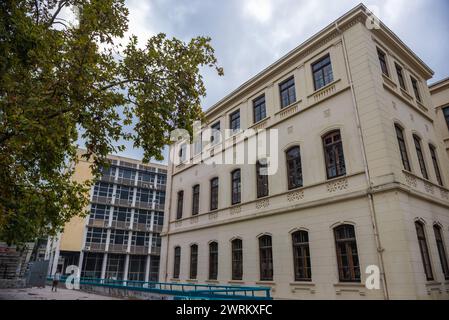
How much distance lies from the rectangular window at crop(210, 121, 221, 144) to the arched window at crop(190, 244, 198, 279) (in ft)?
24.1

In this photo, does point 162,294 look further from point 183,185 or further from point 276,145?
point 183,185

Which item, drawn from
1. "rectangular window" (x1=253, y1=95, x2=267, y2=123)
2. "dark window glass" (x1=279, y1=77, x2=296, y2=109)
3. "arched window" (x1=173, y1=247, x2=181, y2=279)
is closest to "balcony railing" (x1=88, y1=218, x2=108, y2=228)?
"arched window" (x1=173, y1=247, x2=181, y2=279)

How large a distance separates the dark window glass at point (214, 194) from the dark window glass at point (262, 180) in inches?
164

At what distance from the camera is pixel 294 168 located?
15.5 meters

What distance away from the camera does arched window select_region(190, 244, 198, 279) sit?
20.4 meters

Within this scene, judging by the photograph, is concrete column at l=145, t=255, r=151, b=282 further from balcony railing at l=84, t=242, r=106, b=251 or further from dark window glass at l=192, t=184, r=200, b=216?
dark window glass at l=192, t=184, r=200, b=216

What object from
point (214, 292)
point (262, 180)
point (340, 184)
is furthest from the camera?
point (262, 180)

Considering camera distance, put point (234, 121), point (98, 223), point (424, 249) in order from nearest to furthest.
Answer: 1. point (424, 249)
2. point (234, 121)
3. point (98, 223)

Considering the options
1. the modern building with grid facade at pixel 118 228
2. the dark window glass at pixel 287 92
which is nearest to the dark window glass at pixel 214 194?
the dark window glass at pixel 287 92

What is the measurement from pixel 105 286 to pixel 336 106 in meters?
18.4

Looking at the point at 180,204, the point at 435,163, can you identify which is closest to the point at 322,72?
the point at 435,163

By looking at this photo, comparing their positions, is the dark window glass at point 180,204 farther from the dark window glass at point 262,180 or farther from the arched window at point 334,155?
the arched window at point 334,155

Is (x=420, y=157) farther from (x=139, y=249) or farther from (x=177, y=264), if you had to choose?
(x=139, y=249)

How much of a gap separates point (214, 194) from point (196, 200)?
235 cm
